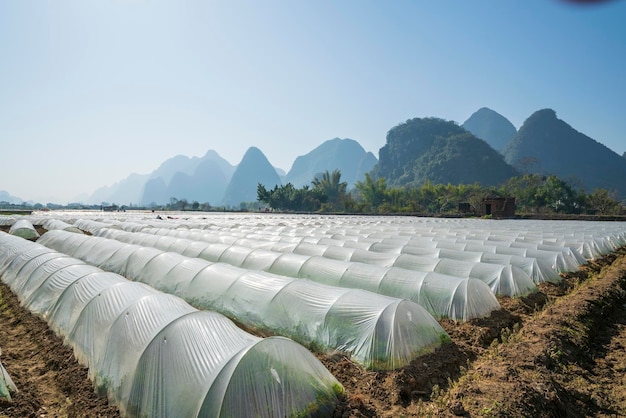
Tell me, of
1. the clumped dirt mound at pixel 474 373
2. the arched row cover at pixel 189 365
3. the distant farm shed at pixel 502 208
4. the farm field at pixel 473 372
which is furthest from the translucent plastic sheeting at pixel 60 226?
the distant farm shed at pixel 502 208

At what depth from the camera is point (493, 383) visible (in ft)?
16.8

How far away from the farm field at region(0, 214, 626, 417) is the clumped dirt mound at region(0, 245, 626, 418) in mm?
16

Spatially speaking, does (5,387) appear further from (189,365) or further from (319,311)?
(319,311)

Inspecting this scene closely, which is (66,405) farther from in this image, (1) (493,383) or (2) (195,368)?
(1) (493,383)

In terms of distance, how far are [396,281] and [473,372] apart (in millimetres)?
3204

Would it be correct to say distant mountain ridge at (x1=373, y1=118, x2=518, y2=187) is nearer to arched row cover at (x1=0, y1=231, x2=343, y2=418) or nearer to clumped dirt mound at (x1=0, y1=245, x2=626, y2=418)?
clumped dirt mound at (x1=0, y1=245, x2=626, y2=418)

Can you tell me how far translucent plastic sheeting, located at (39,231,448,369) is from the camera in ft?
19.3

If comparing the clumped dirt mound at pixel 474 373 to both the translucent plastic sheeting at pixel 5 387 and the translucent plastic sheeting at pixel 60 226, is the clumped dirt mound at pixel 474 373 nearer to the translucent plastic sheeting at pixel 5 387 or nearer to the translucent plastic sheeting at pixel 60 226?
the translucent plastic sheeting at pixel 5 387

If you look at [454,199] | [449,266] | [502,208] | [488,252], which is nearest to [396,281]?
[449,266]

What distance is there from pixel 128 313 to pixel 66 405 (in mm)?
1399

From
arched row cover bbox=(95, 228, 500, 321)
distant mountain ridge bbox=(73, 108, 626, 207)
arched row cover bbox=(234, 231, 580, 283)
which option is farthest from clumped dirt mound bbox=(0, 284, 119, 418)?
distant mountain ridge bbox=(73, 108, 626, 207)

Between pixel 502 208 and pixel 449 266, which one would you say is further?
pixel 502 208

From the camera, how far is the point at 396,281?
8.77 m

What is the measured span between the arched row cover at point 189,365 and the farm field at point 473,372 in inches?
14.1
